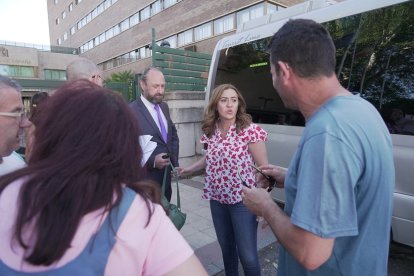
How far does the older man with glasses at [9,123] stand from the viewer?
186 cm

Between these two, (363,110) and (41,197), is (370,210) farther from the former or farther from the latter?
(41,197)

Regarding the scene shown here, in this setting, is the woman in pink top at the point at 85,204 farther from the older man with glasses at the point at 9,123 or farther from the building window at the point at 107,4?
the building window at the point at 107,4

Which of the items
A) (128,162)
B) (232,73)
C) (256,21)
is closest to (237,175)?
(128,162)

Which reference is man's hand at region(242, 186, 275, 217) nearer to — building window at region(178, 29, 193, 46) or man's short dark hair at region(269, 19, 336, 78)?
man's short dark hair at region(269, 19, 336, 78)

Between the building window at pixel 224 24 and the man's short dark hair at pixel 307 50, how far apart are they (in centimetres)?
2223

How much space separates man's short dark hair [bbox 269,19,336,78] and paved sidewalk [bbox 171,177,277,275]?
231 cm

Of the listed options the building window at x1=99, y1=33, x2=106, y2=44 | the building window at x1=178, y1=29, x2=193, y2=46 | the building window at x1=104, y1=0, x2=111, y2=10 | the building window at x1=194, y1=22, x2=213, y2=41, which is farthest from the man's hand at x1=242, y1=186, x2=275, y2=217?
the building window at x1=99, y1=33, x2=106, y2=44

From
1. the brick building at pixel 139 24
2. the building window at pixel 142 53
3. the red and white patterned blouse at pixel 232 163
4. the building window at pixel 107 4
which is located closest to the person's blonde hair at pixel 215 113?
the red and white patterned blouse at pixel 232 163

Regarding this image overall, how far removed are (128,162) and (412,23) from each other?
281 centimetres

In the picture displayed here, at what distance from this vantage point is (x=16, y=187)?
0.92 m

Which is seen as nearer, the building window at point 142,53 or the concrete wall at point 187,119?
the concrete wall at point 187,119

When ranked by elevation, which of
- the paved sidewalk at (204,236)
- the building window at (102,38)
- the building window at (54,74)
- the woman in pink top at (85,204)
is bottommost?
the paved sidewalk at (204,236)

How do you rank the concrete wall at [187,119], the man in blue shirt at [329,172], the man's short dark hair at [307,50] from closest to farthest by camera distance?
the man in blue shirt at [329,172] < the man's short dark hair at [307,50] < the concrete wall at [187,119]

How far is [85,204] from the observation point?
89 centimetres
